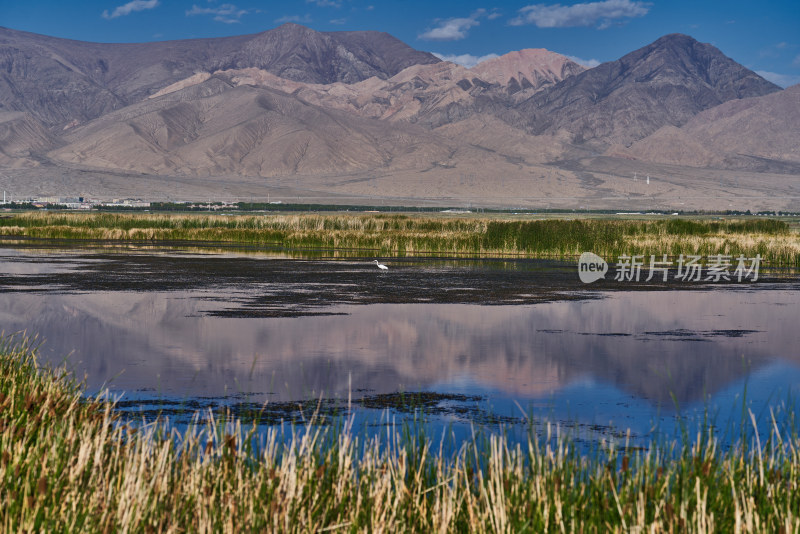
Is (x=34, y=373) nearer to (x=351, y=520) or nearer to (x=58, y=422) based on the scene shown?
(x=58, y=422)

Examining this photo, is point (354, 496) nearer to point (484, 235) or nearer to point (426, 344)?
point (426, 344)

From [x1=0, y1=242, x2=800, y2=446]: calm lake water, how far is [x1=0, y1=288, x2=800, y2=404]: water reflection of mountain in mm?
45

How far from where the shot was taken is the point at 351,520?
22.6ft

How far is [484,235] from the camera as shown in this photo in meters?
50.8

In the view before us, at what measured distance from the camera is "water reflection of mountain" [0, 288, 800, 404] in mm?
13945

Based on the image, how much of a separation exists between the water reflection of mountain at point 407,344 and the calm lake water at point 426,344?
5 centimetres

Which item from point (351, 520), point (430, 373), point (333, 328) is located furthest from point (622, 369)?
point (351, 520)

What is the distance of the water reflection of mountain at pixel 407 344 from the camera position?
13.9m

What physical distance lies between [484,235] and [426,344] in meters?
33.7

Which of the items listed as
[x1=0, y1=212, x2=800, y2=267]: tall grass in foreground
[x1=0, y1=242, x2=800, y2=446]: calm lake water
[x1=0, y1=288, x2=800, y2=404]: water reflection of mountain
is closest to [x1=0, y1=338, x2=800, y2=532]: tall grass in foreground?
[x1=0, y1=242, x2=800, y2=446]: calm lake water

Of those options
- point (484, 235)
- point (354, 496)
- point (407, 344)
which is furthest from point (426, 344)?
point (484, 235)

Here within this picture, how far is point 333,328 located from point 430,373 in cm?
484

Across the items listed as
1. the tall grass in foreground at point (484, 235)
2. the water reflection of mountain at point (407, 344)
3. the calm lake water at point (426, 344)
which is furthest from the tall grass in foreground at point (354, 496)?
the tall grass in foreground at point (484, 235)

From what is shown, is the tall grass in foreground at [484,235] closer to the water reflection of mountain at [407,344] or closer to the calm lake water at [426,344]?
the calm lake water at [426,344]
